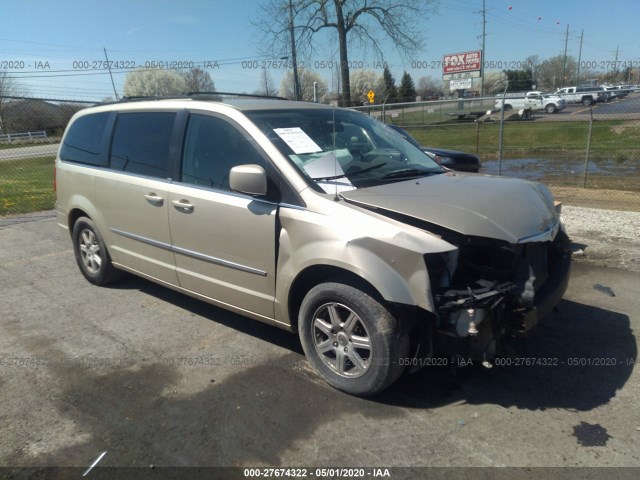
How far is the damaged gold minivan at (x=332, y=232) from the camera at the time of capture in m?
2.89

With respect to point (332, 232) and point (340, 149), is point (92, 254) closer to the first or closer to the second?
point (340, 149)

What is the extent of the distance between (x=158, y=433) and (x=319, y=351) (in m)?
1.14

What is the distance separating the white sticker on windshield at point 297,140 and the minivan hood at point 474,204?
0.53m

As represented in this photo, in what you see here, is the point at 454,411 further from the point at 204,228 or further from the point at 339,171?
the point at 204,228

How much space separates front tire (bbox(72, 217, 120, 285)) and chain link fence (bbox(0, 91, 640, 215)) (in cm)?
368

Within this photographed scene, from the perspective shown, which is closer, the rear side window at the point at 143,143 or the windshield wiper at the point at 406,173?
the windshield wiper at the point at 406,173

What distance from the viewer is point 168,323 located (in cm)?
446

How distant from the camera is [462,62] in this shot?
53594 millimetres

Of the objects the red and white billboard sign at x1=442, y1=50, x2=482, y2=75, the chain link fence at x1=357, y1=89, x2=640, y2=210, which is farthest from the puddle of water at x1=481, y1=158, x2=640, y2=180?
the red and white billboard sign at x1=442, y1=50, x2=482, y2=75

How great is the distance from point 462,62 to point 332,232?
56.4 meters

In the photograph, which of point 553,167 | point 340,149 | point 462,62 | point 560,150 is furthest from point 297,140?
point 462,62

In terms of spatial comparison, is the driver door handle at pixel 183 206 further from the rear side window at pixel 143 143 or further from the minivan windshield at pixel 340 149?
the minivan windshield at pixel 340 149

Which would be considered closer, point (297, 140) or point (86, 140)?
point (297, 140)

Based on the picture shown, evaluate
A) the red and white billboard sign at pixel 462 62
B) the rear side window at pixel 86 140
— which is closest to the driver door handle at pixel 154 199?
the rear side window at pixel 86 140
